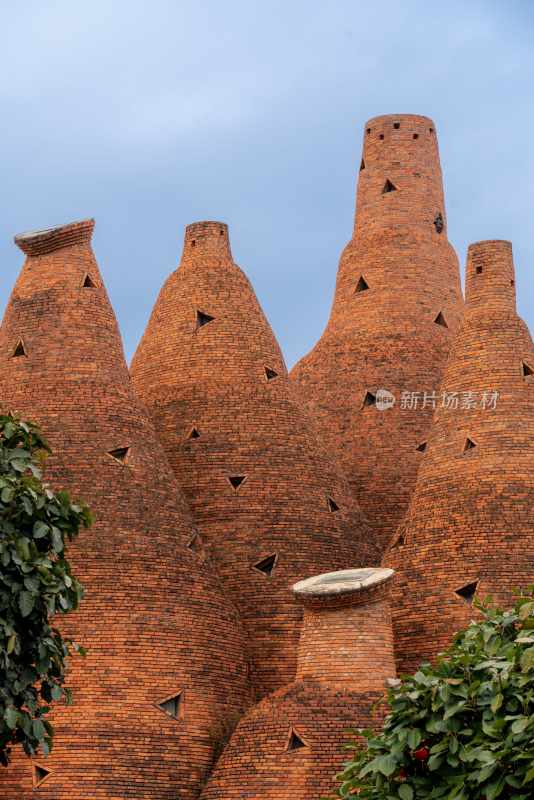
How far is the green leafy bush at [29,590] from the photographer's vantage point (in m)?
22.2

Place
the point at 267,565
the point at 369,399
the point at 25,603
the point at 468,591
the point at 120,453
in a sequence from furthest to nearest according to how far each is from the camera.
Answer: the point at 369,399
the point at 267,565
the point at 120,453
the point at 468,591
the point at 25,603

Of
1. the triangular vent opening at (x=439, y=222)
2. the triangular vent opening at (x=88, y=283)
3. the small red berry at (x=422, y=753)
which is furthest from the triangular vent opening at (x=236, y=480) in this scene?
the small red berry at (x=422, y=753)

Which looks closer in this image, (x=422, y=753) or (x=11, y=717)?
(x=422, y=753)

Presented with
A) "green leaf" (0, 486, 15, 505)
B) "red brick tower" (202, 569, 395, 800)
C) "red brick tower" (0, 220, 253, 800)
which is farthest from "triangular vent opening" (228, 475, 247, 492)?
"green leaf" (0, 486, 15, 505)

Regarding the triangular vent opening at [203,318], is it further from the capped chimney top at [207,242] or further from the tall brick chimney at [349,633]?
the tall brick chimney at [349,633]

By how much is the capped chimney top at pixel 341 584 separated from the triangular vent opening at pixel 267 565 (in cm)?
272

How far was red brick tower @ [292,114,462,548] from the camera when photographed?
3753 centimetres

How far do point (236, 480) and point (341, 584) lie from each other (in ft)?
17.0

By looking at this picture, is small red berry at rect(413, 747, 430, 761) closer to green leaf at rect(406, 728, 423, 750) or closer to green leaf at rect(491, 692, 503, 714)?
green leaf at rect(406, 728, 423, 750)

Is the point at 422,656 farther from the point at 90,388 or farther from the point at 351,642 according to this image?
the point at 90,388

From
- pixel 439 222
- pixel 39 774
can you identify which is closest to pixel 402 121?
pixel 439 222

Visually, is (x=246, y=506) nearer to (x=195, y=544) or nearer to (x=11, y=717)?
(x=195, y=544)

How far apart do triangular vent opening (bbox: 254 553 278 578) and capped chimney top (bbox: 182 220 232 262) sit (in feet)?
24.1

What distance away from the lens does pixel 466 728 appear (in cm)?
1831
